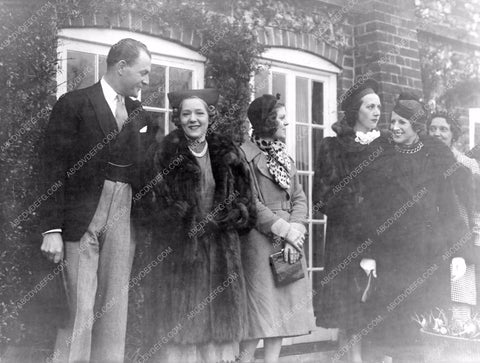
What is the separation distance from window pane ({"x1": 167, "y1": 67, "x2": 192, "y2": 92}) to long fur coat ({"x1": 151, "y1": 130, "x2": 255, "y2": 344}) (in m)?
1.42

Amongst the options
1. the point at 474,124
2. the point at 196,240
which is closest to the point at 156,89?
the point at 196,240

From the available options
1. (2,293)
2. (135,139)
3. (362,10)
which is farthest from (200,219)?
(362,10)

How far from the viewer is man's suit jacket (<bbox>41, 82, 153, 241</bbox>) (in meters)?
3.55

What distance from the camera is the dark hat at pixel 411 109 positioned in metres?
4.82

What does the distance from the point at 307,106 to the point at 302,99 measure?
0.08 m

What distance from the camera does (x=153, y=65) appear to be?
16.8ft

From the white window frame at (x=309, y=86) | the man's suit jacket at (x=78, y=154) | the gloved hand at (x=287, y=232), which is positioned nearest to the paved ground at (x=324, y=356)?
the white window frame at (x=309, y=86)

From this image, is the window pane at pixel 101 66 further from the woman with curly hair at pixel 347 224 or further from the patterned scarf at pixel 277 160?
the woman with curly hair at pixel 347 224

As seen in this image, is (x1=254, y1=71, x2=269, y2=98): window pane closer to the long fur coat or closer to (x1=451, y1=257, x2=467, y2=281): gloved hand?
the long fur coat

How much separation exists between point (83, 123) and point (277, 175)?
1.32 m

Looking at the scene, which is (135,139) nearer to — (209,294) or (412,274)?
(209,294)

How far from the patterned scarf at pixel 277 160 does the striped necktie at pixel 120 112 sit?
3.17ft

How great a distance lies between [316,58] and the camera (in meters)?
6.25

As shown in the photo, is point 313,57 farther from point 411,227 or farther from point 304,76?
point 411,227
